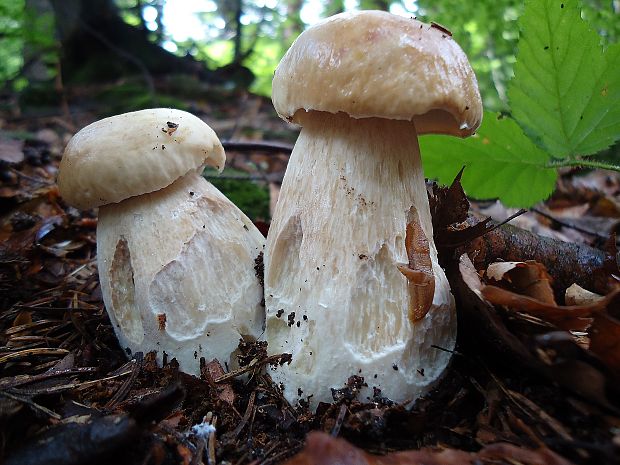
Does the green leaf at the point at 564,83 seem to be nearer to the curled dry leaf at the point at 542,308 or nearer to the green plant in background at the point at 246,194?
the curled dry leaf at the point at 542,308

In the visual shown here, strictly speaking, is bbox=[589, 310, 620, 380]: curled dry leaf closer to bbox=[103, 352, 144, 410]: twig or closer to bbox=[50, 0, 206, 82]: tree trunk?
bbox=[103, 352, 144, 410]: twig

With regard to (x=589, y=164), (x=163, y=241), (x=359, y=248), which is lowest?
(x=163, y=241)

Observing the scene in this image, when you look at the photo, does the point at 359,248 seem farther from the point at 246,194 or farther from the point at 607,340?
the point at 246,194

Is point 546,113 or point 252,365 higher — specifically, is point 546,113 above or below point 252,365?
above

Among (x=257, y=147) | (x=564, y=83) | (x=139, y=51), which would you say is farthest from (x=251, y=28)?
(x=564, y=83)

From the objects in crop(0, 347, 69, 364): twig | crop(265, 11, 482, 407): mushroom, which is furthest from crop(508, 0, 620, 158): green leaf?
crop(0, 347, 69, 364): twig

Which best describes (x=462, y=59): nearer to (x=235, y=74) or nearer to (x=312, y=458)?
(x=312, y=458)

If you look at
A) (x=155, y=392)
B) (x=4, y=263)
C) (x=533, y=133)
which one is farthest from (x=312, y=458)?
(x=4, y=263)
